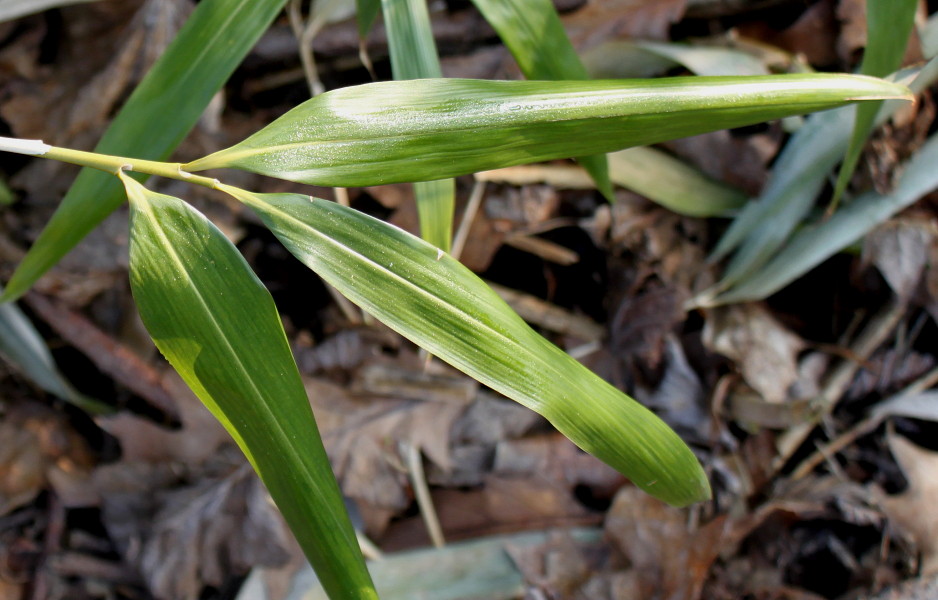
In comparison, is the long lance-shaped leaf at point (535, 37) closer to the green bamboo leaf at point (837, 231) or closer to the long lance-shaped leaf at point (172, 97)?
the long lance-shaped leaf at point (172, 97)

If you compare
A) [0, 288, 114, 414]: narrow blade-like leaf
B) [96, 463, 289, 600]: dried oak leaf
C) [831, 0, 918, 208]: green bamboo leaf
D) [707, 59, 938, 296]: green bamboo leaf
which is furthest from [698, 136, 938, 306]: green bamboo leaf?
[0, 288, 114, 414]: narrow blade-like leaf

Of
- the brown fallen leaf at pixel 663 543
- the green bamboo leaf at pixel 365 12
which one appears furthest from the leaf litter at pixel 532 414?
the green bamboo leaf at pixel 365 12

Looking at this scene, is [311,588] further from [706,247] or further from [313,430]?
[706,247]

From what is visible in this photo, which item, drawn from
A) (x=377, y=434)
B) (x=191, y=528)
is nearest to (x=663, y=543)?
(x=377, y=434)

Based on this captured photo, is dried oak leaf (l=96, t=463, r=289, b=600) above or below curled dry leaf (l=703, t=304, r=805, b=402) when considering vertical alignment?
below

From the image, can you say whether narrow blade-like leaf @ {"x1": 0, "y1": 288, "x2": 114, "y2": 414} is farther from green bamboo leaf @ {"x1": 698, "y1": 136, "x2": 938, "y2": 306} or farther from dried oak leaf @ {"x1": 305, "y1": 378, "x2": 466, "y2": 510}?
green bamboo leaf @ {"x1": 698, "y1": 136, "x2": 938, "y2": 306}

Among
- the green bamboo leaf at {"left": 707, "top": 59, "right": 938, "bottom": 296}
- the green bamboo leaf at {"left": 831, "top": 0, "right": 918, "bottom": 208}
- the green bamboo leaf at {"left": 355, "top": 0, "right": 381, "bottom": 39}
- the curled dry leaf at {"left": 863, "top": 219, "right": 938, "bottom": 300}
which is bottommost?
the curled dry leaf at {"left": 863, "top": 219, "right": 938, "bottom": 300}
